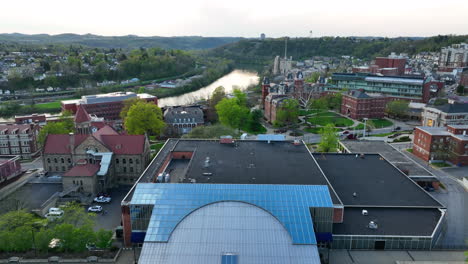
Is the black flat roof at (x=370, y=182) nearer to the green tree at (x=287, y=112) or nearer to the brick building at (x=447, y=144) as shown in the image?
the brick building at (x=447, y=144)

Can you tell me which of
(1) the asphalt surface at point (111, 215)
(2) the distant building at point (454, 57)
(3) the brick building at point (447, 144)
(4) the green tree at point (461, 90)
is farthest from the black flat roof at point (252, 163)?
(2) the distant building at point (454, 57)

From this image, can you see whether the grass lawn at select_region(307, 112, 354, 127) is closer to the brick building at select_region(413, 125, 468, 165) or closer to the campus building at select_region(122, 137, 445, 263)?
the brick building at select_region(413, 125, 468, 165)

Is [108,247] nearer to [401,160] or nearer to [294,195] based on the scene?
[294,195]

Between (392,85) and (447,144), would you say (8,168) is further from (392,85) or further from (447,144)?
(392,85)

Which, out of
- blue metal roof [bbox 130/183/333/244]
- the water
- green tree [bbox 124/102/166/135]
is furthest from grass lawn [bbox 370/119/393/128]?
blue metal roof [bbox 130/183/333/244]

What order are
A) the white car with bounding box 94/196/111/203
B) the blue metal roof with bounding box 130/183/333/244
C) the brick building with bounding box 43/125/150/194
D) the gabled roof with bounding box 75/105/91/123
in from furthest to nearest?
the gabled roof with bounding box 75/105/91/123 → the brick building with bounding box 43/125/150/194 → the white car with bounding box 94/196/111/203 → the blue metal roof with bounding box 130/183/333/244

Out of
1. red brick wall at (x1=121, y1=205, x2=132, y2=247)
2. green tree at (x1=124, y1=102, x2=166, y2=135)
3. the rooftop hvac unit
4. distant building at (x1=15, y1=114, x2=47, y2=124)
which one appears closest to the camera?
the rooftop hvac unit

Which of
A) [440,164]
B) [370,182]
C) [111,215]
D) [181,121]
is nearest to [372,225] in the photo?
[370,182]
